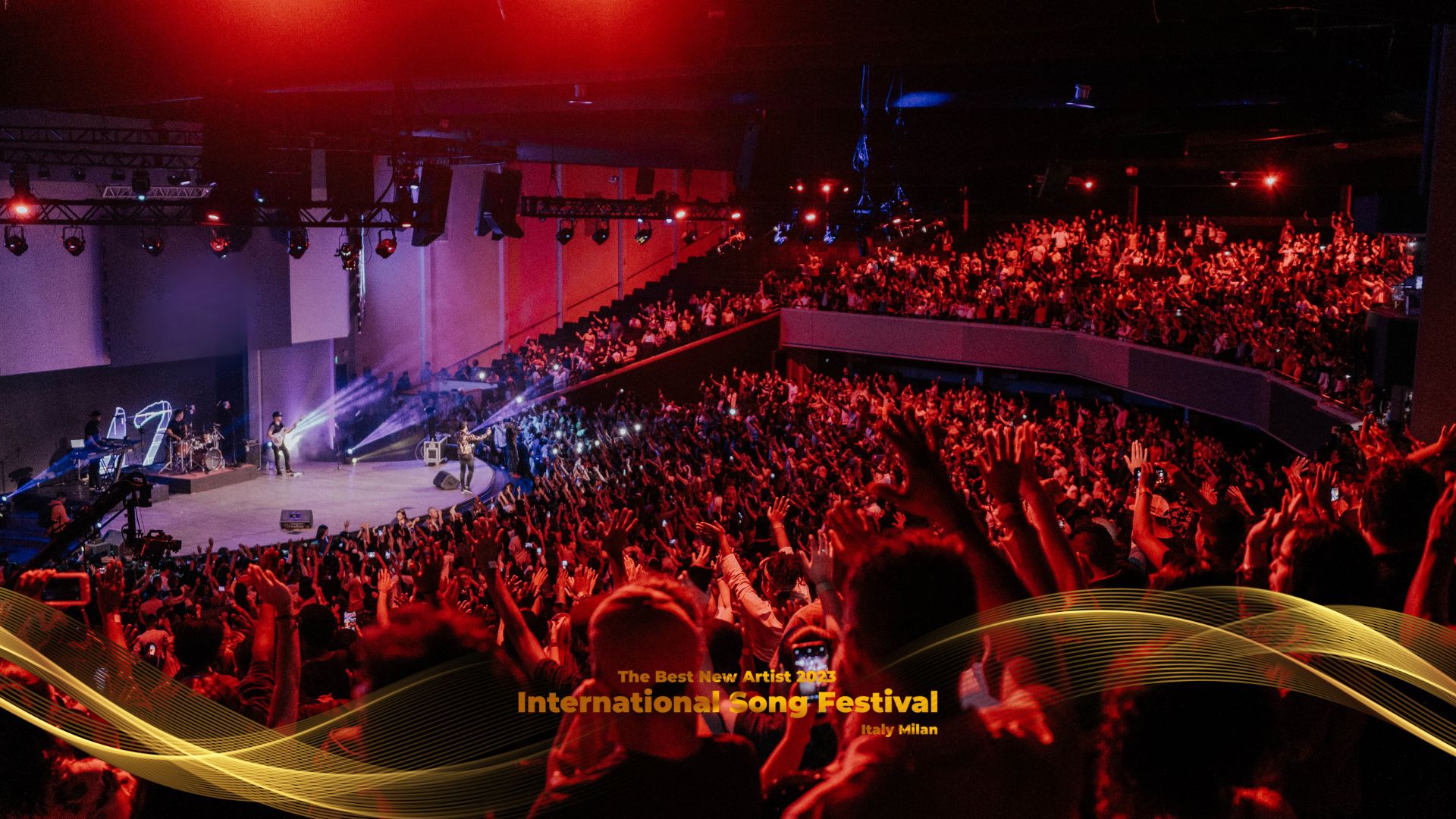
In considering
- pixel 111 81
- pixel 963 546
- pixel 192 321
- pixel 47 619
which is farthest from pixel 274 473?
pixel 963 546

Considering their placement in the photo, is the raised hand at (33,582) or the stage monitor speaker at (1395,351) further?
the stage monitor speaker at (1395,351)

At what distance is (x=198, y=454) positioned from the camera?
18.0 m

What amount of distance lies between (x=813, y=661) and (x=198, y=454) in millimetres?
18048

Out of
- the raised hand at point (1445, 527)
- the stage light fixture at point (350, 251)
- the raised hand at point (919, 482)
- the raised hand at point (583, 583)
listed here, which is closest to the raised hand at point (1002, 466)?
the raised hand at point (919, 482)

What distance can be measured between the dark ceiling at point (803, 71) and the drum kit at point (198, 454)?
20.4 feet

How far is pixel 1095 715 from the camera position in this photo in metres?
2.15

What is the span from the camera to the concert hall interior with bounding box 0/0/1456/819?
194 cm

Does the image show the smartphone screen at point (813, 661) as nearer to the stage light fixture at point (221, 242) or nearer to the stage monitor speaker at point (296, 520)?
the stage monitor speaker at point (296, 520)

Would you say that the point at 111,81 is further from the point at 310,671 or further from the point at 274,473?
the point at 274,473

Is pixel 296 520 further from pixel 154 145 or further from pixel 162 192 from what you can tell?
pixel 162 192

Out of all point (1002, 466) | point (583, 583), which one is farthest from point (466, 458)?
point (1002, 466)

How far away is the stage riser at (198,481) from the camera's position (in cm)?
1712

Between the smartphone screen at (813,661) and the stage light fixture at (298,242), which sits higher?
the stage light fixture at (298,242)

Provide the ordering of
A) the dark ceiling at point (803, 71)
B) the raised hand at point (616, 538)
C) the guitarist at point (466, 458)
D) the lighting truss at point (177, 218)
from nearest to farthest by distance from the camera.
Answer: the raised hand at point (616, 538) < the dark ceiling at point (803, 71) < the lighting truss at point (177, 218) < the guitarist at point (466, 458)
